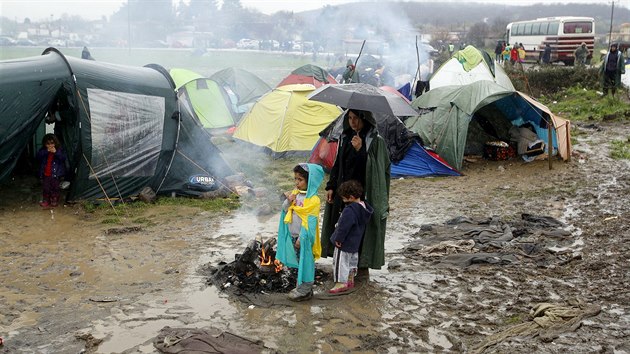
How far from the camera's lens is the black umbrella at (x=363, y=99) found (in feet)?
19.9

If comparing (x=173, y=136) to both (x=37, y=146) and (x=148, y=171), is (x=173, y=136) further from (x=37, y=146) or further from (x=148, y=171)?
(x=37, y=146)

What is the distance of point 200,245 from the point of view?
25.7 ft

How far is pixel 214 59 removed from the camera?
43.2m

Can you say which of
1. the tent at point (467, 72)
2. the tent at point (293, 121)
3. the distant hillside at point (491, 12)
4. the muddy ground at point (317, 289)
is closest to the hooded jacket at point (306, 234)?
the muddy ground at point (317, 289)

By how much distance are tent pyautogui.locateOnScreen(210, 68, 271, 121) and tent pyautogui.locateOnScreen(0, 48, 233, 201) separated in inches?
253

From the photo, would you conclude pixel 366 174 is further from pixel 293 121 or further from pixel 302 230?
pixel 293 121

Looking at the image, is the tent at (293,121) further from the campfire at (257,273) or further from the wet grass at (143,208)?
the campfire at (257,273)

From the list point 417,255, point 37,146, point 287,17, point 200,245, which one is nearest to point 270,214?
point 200,245

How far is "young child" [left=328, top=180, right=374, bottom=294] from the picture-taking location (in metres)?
5.91

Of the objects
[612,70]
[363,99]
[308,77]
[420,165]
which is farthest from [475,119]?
[363,99]

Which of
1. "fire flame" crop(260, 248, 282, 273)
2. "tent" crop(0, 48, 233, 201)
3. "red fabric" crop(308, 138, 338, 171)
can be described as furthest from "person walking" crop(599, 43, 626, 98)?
"fire flame" crop(260, 248, 282, 273)

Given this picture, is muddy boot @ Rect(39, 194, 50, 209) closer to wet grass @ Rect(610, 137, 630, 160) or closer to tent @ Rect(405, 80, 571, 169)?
tent @ Rect(405, 80, 571, 169)

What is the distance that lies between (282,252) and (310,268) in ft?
1.08

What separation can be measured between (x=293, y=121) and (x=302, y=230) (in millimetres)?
7518
